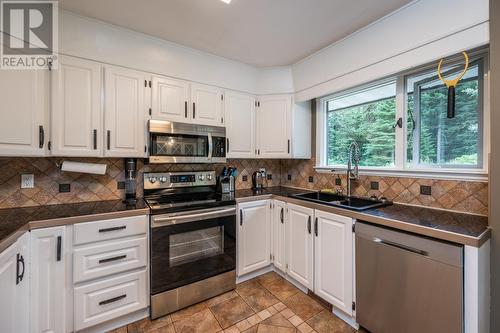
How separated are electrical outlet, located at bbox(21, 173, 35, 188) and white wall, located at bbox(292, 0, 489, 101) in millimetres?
2765

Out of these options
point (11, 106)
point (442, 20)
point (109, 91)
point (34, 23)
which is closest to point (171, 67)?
point (109, 91)

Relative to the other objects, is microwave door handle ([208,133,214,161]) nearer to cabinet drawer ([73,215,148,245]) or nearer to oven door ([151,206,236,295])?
oven door ([151,206,236,295])

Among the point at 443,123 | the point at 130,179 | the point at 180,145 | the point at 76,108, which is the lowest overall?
the point at 130,179

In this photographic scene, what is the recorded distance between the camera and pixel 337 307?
5.87ft

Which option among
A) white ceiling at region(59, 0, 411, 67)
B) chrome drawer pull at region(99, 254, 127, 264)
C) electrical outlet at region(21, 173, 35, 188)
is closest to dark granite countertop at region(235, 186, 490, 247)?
white ceiling at region(59, 0, 411, 67)

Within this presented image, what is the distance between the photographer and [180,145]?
7.09 feet

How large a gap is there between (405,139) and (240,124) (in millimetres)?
1669

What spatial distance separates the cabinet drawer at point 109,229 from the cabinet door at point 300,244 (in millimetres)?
1368

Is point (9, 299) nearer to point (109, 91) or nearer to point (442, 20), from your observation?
point (109, 91)

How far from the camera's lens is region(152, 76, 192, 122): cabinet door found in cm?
207

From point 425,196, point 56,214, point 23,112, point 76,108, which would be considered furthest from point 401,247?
point 23,112

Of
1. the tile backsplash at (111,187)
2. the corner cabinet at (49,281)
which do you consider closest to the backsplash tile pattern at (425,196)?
the tile backsplash at (111,187)

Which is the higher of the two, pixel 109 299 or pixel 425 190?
pixel 425 190

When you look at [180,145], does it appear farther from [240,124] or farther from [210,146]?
[240,124]
